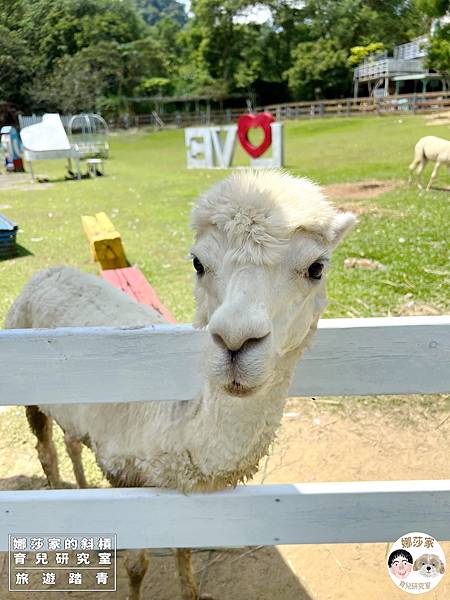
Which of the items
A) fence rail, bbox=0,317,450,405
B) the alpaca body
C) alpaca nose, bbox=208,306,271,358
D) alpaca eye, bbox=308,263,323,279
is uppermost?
alpaca eye, bbox=308,263,323,279

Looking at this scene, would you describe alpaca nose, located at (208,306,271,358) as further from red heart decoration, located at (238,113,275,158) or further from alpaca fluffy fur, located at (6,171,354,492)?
red heart decoration, located at (238,113,275,158)

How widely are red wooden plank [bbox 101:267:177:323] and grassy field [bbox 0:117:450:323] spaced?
1.49 ft

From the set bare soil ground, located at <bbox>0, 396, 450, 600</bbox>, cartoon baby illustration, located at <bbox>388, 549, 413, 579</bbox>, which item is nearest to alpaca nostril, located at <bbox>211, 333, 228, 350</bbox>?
cartoon baby illustration, located at <bbox>388, 549, 413, 579</bbox>

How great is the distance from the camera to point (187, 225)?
29.9 feet

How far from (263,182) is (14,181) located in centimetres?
1748

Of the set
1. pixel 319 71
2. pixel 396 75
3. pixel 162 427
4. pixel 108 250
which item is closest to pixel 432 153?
pixel 108 250

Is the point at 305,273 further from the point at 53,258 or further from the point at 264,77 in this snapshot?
the point at 264,77

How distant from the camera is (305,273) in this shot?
5.31 ft

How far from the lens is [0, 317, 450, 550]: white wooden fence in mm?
1585

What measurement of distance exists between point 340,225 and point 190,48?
53.0m

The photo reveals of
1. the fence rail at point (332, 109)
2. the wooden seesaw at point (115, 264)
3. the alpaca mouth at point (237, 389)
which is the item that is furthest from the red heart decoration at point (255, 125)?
the alpaca mouth at point (237, 389)

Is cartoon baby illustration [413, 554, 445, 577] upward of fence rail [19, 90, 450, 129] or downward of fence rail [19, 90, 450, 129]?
downward

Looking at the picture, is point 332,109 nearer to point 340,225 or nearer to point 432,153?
point 432,153

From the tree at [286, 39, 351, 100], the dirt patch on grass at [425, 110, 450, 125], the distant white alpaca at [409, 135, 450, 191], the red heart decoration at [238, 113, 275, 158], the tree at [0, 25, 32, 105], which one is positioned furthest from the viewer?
the tree at [286, 39, 351, 100]
